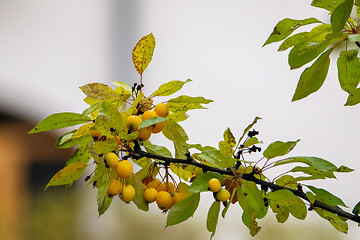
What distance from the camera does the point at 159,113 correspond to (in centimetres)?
42

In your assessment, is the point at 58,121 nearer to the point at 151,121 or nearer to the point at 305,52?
the point at 151,121

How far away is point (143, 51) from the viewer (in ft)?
1.48

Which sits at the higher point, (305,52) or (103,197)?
(305,52)

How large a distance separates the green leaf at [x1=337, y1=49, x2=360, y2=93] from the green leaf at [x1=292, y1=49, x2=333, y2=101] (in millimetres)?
27

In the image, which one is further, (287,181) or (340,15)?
(287,181)

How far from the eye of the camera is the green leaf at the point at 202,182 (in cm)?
39

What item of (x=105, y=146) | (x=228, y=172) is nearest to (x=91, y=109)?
(x=105, y=146)

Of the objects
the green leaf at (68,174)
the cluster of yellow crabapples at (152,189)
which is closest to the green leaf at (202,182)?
the cluster of yellow crabapples at (152,189)

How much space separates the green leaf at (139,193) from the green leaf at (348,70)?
222 mm

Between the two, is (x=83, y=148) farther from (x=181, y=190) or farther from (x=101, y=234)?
(x=101, y=234)

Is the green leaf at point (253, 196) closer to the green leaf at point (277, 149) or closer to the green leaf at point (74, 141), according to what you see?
the green leaf at point (277, 149)

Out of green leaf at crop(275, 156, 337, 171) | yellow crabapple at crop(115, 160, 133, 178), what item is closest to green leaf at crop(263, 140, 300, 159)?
green leaf at crop(275, 156, 337, 171)

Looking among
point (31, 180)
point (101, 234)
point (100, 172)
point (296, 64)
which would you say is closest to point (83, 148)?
point (100, 172)

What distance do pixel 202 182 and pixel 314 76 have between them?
0.47ft
